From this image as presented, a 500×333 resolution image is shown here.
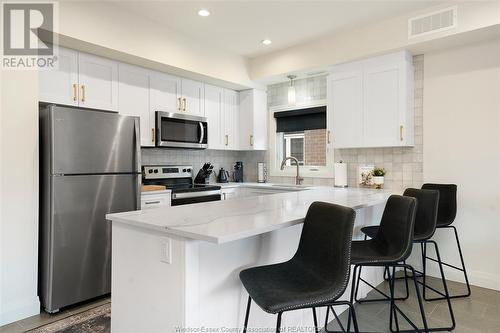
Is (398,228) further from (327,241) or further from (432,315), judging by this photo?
(432,315)

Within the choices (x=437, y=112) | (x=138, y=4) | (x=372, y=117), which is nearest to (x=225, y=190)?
(x=372, y=117)

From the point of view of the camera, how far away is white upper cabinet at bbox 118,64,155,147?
3.39m

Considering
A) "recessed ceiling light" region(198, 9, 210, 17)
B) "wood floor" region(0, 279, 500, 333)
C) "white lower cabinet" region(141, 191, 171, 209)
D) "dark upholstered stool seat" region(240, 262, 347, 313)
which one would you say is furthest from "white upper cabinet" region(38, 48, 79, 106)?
"dark upholstered stool seat" region(240, 262, 347, 313)

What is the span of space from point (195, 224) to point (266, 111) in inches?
140

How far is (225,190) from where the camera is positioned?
13.9 feet

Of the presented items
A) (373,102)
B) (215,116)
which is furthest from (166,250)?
(215,116)

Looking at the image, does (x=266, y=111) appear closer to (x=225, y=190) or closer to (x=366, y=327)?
(x=225, y=190)

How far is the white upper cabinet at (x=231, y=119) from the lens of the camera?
4574mm

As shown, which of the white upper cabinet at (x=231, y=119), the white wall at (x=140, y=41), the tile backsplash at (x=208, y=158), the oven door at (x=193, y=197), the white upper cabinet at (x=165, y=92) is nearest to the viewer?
the white wall at (x=140, y=41)

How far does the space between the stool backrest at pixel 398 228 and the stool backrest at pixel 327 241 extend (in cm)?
52

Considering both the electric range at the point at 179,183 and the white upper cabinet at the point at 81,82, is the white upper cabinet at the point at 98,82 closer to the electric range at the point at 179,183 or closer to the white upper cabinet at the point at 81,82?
the white upper cabinet at the point at 81,82

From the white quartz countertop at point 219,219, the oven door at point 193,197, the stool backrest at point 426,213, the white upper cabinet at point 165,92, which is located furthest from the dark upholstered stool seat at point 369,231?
the white upper cabinet at point 165,92

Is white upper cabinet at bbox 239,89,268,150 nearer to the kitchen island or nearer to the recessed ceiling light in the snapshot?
the recessed ceiling light

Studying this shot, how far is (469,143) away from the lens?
316cm
